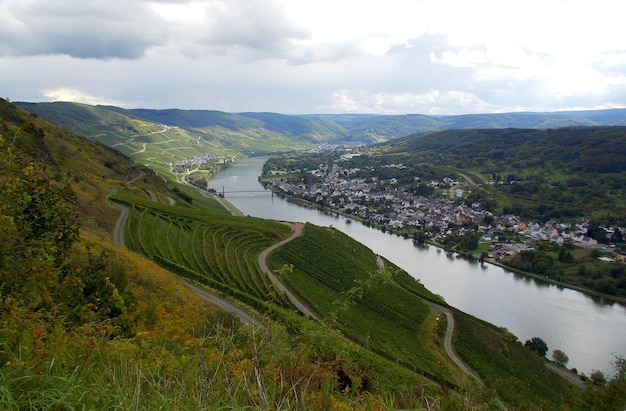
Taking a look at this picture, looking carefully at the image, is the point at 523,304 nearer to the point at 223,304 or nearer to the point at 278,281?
the point at 278,281

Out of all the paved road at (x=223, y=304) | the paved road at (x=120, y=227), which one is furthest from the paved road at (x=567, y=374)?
the paved road at (x=120, y=227)

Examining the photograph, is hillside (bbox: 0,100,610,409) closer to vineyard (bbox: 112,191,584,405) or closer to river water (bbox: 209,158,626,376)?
vineyard (bbox: 112,191,584,405)

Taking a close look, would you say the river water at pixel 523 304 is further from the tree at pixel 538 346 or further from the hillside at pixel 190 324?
the hillside at pixel 190 324

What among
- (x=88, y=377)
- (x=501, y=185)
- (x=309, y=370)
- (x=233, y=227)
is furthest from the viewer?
(x=501, y=185)

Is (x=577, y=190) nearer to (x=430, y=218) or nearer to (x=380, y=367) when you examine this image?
(x=430, y=218)

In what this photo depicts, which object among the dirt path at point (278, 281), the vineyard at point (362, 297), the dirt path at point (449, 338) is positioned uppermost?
the dirt path at point (278, 281)

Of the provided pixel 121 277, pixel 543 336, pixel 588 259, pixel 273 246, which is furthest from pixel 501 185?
pixel 121 277
